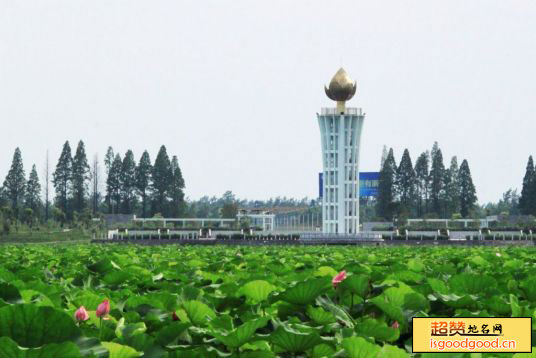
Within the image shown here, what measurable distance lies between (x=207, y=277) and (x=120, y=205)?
295 feet

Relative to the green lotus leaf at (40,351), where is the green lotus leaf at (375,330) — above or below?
below

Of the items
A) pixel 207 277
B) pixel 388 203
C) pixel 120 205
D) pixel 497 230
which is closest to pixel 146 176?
pixel 120 205

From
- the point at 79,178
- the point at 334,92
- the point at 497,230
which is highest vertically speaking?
the point at 334,92

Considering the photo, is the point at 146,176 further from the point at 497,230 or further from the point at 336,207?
the point at 497,230

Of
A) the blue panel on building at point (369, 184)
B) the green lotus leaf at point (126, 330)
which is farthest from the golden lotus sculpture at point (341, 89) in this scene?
the green lotus leaf at point (126, 330)

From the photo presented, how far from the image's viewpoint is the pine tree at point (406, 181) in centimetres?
9344

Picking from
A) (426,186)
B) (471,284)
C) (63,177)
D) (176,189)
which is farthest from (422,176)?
(471,284)

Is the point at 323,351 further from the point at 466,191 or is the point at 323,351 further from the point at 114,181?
the point at 466,191

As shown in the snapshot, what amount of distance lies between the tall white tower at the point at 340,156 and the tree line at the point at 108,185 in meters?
26.8

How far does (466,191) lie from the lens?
Result: 93.6 metres

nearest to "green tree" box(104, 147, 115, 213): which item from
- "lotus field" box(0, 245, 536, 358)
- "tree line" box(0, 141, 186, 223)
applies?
"tree line" box(0, 141, 186, 223)

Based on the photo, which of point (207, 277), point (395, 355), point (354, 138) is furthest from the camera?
point (354, 138)

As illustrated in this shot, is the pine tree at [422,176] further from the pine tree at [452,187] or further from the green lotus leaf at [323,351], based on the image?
the green lotus leaf at [323,351]

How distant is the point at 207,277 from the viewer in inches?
223
